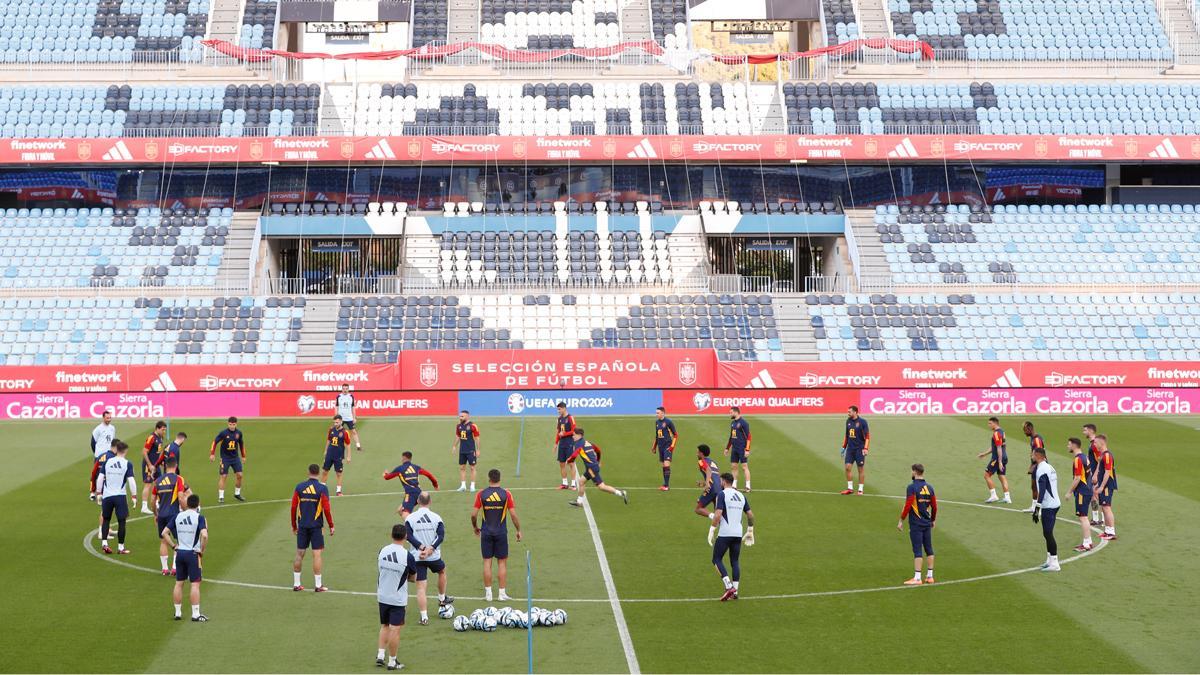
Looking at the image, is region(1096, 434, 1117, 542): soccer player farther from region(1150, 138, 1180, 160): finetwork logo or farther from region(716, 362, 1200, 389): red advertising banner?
region(1150, 138, 1180, 160): finetwork logo

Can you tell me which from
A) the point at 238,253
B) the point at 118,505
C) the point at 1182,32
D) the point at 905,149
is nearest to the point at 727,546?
the point at 118,505

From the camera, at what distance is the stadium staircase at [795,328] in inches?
1806

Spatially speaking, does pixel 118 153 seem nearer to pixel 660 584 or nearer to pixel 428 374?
pixel 428 374

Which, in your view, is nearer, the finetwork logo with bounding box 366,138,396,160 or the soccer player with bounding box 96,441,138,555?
the soccer player with bounding box 96,441,138,555

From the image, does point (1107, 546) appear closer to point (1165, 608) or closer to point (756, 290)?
point (1165, 608)

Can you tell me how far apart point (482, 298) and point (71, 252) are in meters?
16.8

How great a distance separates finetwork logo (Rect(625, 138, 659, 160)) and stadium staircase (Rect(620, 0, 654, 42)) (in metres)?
9.71

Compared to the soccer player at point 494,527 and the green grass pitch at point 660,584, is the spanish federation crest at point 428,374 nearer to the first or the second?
the green grass pitch at point 660,584

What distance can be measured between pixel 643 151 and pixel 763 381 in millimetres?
14293

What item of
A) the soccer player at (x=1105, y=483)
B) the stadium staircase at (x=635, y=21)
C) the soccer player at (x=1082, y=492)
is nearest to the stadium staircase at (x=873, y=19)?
the stadium staircase at (x=635, y=21)

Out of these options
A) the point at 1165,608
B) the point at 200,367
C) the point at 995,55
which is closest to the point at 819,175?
the point at 995,55

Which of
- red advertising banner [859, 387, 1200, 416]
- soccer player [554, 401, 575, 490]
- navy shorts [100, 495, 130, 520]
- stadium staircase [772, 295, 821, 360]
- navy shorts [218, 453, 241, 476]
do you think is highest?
stadium staircase [772, 295, 821, 360]

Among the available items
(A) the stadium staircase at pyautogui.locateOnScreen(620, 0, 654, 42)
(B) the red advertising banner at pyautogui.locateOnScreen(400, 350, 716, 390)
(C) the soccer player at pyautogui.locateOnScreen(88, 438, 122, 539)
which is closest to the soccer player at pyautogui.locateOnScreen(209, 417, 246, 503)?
(C) the soccer player at pyautogui.locateOnScreen(88, 438, 122, 539)

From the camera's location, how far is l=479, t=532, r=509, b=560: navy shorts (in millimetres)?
16828
